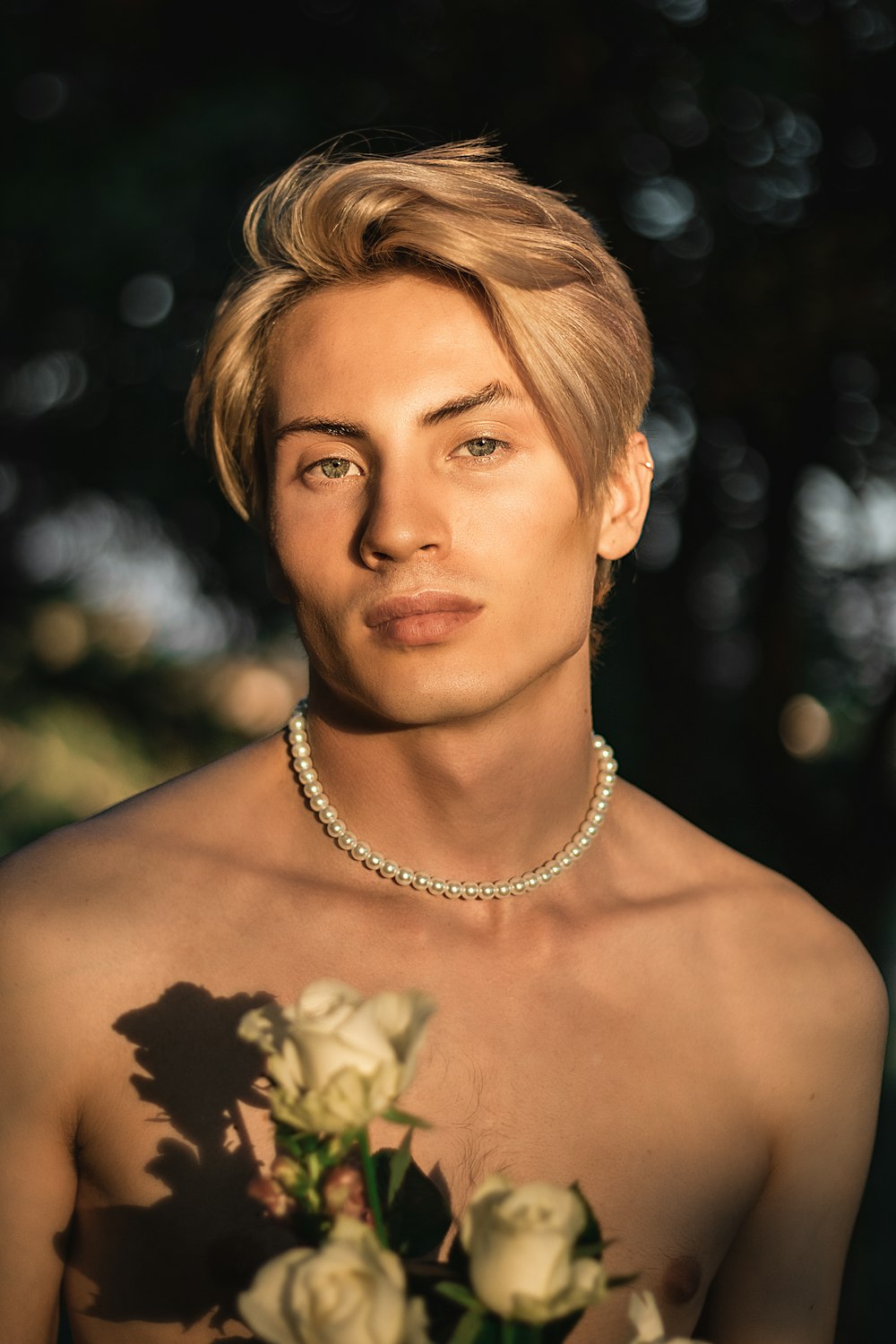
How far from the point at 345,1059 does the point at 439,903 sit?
1.30 metres

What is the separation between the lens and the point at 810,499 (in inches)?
166

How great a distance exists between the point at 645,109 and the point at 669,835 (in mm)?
2027

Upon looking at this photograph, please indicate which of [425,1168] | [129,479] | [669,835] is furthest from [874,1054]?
[129,479]

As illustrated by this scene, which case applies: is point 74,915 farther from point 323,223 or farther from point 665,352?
point 665,352

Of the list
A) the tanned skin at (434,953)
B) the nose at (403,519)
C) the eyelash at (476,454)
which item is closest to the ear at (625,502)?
the tanned skin at (434,953)

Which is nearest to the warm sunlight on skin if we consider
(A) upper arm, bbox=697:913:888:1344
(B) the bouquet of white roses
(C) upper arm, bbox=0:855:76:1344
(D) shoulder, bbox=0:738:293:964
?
(D) shoulder, bbox=0:738:293:964

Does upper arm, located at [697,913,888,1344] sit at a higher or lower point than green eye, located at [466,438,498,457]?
lower

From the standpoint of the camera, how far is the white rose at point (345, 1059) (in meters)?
1.25

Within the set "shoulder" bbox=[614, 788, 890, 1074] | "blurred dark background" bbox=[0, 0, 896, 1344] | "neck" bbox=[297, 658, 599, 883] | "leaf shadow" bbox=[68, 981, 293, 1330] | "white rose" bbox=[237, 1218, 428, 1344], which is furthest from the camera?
"blurred dark background" bbox=[0, 0, 896, 1344]

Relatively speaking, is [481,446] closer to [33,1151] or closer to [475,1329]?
[33,1151]

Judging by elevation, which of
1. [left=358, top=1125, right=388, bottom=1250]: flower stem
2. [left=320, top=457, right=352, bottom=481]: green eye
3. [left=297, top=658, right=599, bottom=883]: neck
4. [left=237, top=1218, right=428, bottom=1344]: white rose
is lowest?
[left=297, top=658, right=599, bottom=883]: neck

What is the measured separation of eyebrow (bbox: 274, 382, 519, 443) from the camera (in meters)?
2.29

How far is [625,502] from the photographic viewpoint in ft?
8.95

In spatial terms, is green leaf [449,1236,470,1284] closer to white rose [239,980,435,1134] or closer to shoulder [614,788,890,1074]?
white rose [239,980,435,1134]
